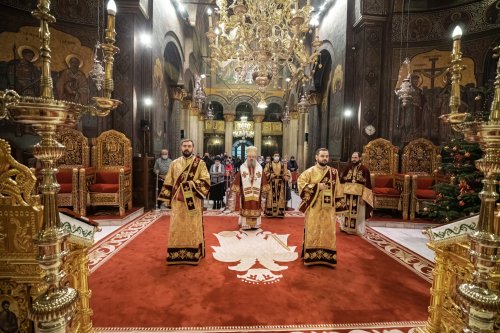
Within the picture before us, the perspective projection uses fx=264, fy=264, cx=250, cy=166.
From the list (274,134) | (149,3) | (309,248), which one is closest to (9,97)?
(309,248)

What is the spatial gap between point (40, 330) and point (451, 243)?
3.05 metres

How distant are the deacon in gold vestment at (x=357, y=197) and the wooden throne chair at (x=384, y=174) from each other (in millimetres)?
1499

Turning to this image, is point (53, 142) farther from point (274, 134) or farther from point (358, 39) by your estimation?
point (274, 134)

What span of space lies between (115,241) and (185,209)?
2.09 meters

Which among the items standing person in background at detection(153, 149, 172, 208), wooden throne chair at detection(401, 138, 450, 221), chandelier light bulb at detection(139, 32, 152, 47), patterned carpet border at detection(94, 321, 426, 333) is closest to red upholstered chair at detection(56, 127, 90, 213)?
standing person in background at detection(153, 149, 172, 208)

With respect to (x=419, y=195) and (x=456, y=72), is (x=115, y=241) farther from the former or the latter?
(x=419, y=195)

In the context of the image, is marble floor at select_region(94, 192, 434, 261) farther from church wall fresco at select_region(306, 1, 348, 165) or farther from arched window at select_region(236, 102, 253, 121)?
arched window at select_region(236, 102, 253, 121)

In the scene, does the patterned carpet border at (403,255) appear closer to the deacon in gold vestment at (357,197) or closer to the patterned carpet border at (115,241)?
the deacon in gold vestment at (357,197)

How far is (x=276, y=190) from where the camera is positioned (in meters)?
7.92

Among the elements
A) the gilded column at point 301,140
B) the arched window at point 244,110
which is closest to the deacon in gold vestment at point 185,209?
the gilded column at point 301,140

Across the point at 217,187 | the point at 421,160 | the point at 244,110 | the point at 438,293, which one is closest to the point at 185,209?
the point at 438,293

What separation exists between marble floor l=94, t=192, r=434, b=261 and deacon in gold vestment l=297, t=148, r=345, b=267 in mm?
1949

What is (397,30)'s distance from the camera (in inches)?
333

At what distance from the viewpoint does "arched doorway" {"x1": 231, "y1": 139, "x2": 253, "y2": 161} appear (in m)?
29.2
